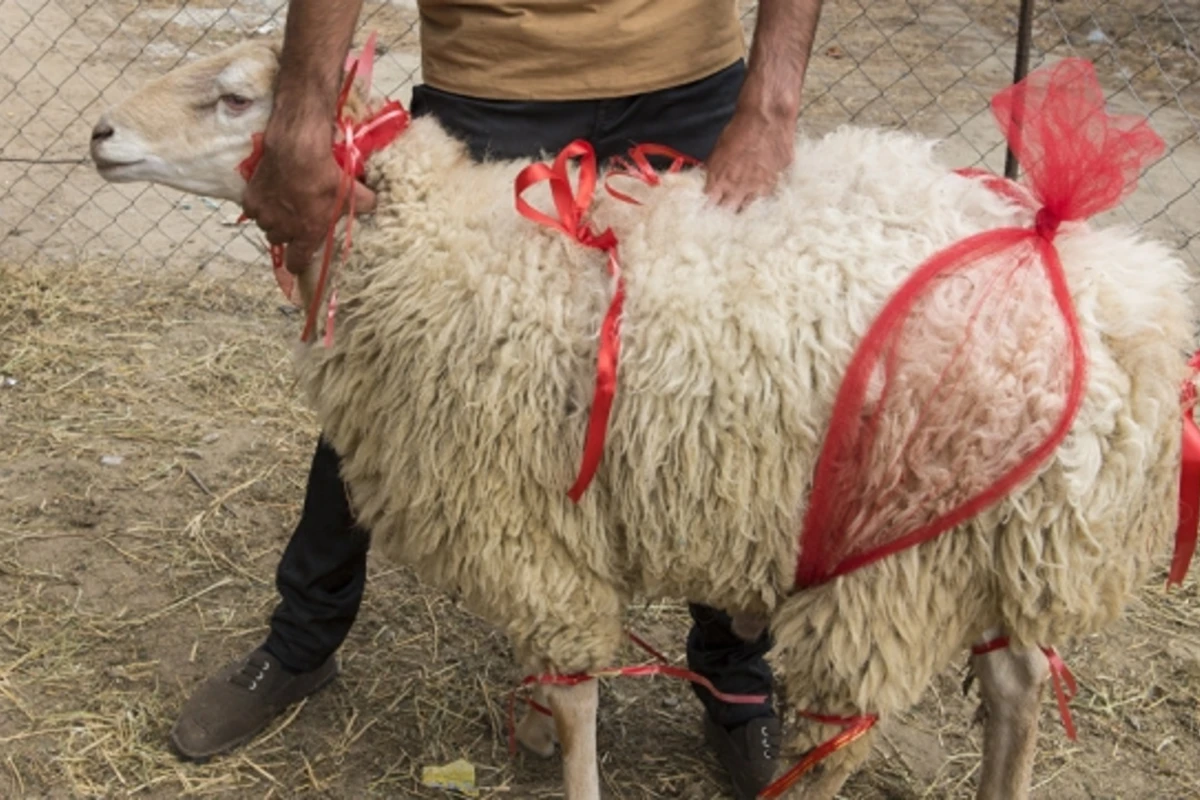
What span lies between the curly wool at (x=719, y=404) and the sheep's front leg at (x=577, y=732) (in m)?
0.08

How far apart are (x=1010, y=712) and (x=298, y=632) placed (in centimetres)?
140

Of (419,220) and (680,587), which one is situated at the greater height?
(419,220)

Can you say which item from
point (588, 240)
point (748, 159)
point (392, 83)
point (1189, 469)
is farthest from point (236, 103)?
point (392, 83)

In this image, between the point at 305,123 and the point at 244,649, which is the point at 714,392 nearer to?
the point at 305,123

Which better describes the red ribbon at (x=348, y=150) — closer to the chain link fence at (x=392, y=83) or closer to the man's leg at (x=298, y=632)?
the man's leg at (x=298, y=632)

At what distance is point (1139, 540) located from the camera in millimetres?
2053

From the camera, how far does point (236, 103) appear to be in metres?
2.30

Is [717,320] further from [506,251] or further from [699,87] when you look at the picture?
[699,87]

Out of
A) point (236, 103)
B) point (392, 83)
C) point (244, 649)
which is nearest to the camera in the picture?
point (236, 103)

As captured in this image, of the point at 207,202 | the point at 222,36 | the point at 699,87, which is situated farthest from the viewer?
the point at 222,36

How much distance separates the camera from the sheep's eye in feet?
7.54

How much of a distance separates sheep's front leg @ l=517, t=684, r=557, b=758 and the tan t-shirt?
1.24m

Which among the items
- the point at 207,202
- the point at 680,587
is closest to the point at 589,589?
the point at 680,587

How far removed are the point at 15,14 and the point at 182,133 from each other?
5566 mm
